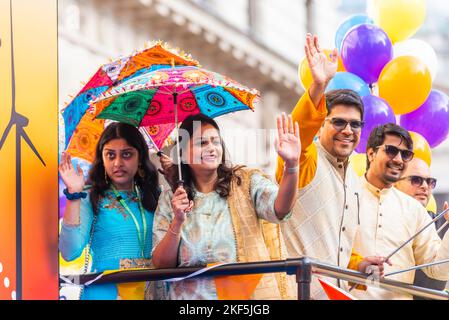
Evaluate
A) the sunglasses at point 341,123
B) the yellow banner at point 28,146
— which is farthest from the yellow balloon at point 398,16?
the yellow banner at point 28,146

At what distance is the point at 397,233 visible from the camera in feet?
18.7

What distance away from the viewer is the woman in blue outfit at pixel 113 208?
4.71 m

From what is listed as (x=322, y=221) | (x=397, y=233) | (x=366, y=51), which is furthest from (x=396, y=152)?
(x=366, y=51)

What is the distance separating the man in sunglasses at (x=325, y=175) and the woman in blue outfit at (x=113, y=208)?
698mm

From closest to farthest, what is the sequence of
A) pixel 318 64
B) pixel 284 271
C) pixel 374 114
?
pixel 284 271
pixel 318 64
pixel 374 114

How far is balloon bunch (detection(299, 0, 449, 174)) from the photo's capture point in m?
6.54

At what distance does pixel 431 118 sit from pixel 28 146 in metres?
3.88

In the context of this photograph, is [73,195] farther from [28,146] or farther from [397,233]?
[397,233]

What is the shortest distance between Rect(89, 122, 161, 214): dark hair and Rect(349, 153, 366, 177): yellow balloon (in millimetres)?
1707

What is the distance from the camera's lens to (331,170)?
17.1ft

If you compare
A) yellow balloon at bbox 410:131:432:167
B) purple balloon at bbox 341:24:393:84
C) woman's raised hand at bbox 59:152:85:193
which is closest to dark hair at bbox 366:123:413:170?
A: yellow balloon at bbox 410:131:432:167

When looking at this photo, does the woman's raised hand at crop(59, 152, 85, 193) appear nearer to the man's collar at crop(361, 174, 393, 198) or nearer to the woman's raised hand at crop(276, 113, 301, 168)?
the woman's raised hand at crop(276, 113, 301, 168)

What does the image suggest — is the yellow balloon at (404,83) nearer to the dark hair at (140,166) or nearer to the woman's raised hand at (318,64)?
the woman's raised hand at (318,64)

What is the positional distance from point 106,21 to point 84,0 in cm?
70
